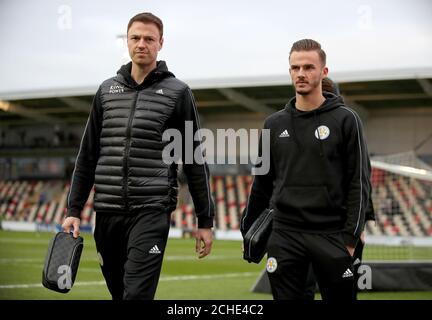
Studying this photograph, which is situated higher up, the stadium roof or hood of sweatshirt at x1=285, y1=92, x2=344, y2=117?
hood of sweatshirt at x1=285, y1=92, x2=344, y2=117

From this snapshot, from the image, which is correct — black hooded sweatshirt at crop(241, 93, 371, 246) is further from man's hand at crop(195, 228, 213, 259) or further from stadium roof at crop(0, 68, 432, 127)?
stadium roof at crop(0, 68, 432, 127)

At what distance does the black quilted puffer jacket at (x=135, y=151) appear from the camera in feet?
14.4

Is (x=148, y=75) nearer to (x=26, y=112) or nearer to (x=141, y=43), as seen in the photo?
(x=141, y=43)

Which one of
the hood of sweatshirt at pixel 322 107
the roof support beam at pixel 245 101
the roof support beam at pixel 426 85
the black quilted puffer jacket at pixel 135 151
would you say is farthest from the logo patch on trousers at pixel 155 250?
the roof support beam at pixel 245 101

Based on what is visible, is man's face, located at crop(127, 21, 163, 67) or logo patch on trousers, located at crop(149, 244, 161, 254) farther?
man's face, located at crop(127, 21, 163, 67)

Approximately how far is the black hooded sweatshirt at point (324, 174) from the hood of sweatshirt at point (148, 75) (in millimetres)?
780

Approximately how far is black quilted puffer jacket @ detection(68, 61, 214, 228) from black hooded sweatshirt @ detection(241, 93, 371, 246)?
546 mm

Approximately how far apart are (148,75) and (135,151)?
0.45 meters

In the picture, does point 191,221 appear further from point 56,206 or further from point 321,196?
point 321,196

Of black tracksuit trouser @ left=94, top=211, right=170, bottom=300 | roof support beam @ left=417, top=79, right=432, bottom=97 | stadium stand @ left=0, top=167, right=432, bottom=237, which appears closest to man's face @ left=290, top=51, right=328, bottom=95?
black tracksuit trouser @ left=94, top=211, right=170, bottom=300

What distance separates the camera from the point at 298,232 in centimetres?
423

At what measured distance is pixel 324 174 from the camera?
419 centimetres

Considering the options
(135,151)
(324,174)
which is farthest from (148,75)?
(324,174)

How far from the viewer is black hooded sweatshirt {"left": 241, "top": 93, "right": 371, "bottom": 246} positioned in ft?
13.7
